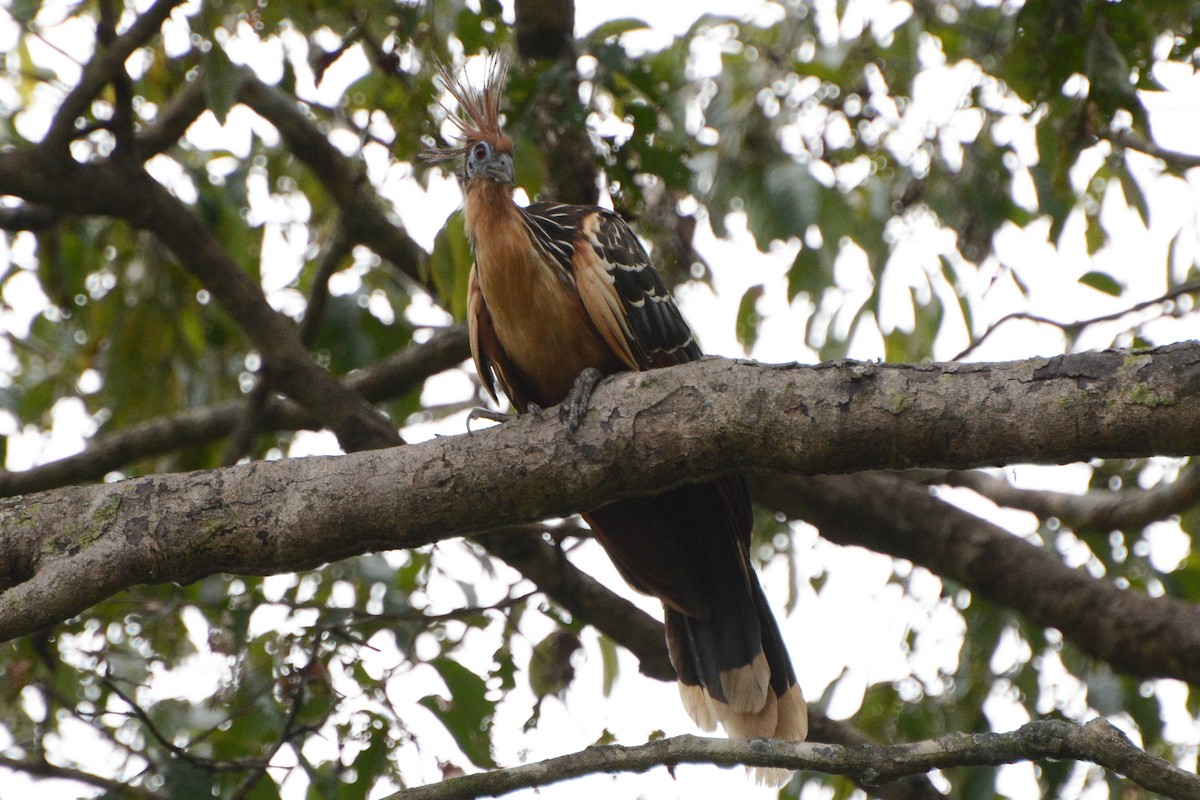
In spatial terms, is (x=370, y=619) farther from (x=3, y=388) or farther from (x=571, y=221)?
(x=3, y=388)

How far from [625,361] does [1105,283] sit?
1814mm

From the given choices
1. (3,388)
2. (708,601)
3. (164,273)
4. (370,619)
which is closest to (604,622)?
(708,601)

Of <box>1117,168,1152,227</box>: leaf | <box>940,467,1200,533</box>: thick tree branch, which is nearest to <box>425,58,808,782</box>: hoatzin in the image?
<box>940,467,1200,533</box>: thick tree branch

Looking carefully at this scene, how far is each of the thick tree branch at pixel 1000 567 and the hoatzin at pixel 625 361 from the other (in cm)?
70

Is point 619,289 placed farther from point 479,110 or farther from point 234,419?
point 234,419

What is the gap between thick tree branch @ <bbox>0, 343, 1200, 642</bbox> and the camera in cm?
218

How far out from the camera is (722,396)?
231 centimetres

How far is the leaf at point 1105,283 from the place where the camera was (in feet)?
12.8

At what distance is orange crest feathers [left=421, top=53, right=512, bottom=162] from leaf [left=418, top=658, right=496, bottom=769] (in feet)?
→ 5.09

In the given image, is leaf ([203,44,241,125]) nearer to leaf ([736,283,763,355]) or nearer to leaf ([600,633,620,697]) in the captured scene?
leaf ([736,283,763,355])

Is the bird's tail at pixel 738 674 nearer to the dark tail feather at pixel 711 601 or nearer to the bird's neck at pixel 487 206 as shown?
the dark tail feather at pixel 711 601

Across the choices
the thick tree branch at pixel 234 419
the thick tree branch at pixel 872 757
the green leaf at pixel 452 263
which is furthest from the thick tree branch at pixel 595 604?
the thick tree branch at pixel 872 757

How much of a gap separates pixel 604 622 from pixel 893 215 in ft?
6.25

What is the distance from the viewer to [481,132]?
139 inches
